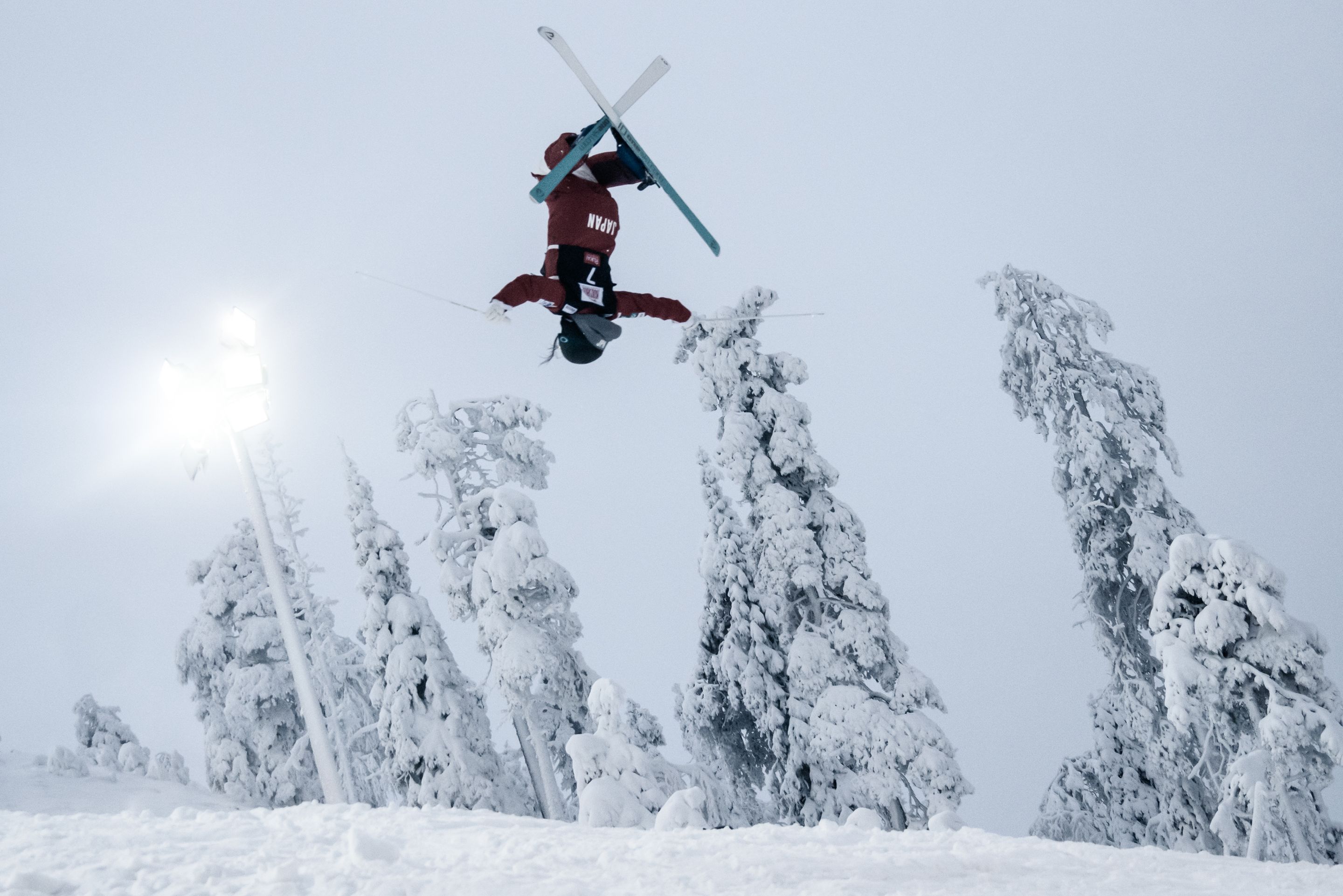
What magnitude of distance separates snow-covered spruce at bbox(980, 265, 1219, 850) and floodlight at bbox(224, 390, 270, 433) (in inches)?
534

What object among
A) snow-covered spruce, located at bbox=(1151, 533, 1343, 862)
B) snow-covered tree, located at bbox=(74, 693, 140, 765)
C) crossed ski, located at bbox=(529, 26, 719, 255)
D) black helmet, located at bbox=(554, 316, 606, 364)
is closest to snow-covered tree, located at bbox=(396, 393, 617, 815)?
black helmet, located at bbox=(554, 316, 606, 364)

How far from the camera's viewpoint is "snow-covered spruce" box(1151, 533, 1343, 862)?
12609mm

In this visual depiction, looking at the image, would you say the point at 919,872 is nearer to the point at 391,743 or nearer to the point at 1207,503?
the point at 391,743

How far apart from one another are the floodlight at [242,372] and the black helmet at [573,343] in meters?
3.68

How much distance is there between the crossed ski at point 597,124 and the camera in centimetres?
948

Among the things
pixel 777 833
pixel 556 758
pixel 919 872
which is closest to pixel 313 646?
pixel 556 758

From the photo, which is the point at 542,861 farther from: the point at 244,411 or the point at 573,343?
the point at 244,411

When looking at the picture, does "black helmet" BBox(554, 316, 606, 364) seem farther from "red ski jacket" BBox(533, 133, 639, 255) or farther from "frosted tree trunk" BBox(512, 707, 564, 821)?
"frosted tree trunk" BBox(512, 707, 564, 821)

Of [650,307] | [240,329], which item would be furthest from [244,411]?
[650,307]

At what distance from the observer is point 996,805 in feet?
465

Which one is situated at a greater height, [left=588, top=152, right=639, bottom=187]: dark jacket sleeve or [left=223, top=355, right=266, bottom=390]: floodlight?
[left=588, top=152, right=639, bottom=187]: dark jacket sleeve

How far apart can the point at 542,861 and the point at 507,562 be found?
11.1 metres

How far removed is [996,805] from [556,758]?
457ft

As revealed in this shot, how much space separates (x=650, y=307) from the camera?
11.2 metres
